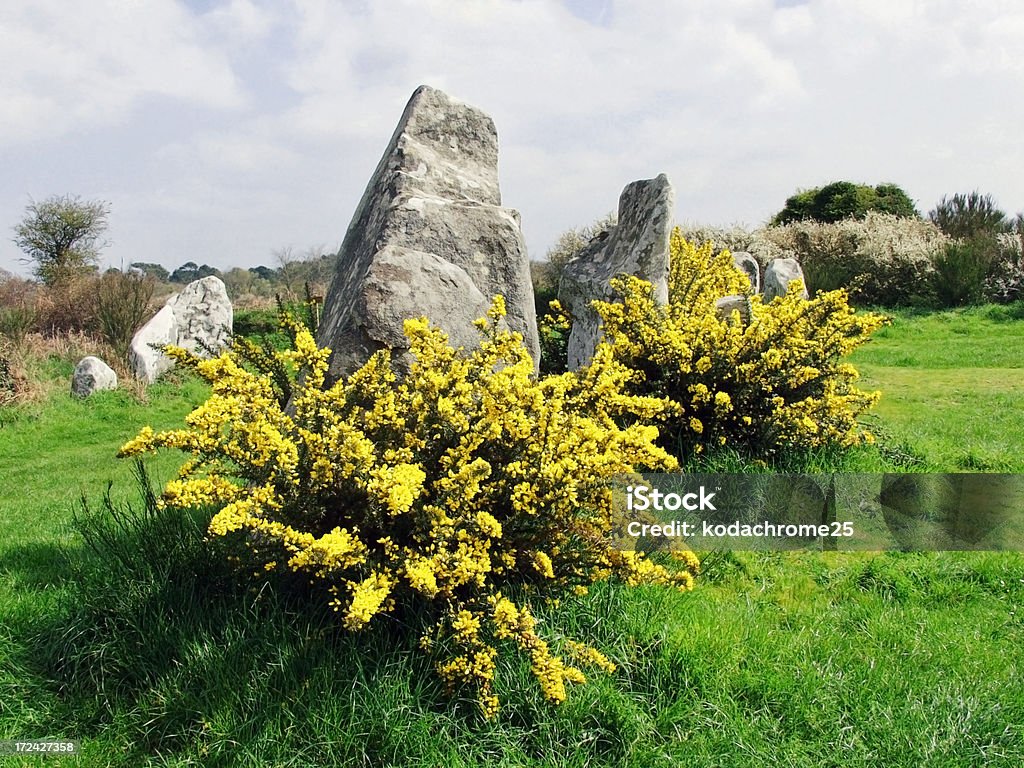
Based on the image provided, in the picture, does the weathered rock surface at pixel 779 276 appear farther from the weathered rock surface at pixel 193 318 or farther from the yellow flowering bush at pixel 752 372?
the weathered rock surface at pixel 193 318

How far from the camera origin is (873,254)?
1555 centimetres

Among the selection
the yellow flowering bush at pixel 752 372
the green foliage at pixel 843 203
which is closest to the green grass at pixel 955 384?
the yellow flowering bush at pixel 752 372

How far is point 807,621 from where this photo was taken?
10.8 feet

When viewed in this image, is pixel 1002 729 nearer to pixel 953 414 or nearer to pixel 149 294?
pixel 953 414

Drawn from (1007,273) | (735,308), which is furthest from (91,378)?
(1007,273)

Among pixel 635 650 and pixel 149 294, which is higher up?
pixel 149 294

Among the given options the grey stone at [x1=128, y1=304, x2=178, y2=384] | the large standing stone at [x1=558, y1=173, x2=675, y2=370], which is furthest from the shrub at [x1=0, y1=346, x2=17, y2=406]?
the large standing stone at [x1=558, y1=173, x2=675, y2=370]

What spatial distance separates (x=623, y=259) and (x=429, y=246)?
103 inches

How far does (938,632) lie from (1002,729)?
0.65 m

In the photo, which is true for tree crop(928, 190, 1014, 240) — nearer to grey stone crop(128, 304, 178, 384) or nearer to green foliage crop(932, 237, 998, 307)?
green foliage crop(932, 237, 998, 307)

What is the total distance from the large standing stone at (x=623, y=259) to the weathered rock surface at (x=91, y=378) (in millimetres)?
7050

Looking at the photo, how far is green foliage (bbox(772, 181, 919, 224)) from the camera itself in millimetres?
20719

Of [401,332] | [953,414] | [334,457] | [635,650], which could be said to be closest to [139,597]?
[334,457]

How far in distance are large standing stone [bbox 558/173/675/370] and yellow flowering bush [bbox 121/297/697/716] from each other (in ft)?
9.81
